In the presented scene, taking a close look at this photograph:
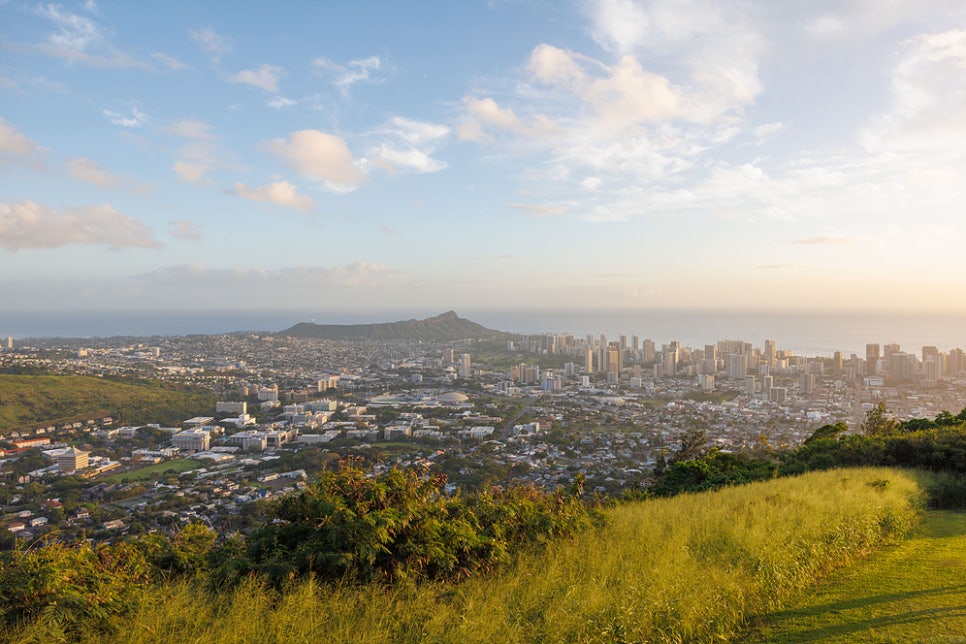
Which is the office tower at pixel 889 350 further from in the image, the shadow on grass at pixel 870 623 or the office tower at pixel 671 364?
the shadow on grass at pixel 870 623

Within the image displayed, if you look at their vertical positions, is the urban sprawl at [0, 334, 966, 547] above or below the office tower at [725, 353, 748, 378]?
below

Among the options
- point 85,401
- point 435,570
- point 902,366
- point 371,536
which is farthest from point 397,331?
point 371,536

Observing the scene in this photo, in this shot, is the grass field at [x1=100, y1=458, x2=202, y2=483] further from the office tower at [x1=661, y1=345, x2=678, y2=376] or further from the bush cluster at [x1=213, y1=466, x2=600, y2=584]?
the office tower at [x1=661, y1=345, x2=678, y2=376]

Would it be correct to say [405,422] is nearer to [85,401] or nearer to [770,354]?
[85,401]

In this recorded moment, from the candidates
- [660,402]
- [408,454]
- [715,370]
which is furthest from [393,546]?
[715,370]

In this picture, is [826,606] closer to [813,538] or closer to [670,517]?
[813,538]

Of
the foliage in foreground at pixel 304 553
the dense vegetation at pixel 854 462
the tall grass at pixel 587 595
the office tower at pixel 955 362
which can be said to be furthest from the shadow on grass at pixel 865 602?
the office tower at pixel 955 362

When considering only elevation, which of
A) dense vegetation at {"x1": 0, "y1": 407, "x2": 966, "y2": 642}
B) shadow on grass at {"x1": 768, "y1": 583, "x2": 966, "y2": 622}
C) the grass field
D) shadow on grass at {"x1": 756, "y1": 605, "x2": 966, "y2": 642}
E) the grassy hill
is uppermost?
dense vegetation at {"x1": 0, "y1": 407, "x2": 966, "y2": 642}

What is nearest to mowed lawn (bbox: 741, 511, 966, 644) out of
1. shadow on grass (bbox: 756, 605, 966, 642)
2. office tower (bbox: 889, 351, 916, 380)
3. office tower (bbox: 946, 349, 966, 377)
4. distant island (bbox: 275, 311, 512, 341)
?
A: shadow on grass (bbox: 756, 605, 966, 642)
